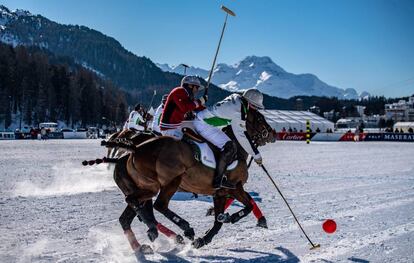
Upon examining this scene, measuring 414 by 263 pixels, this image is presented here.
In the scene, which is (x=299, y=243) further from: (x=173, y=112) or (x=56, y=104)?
(x=56, y=104)

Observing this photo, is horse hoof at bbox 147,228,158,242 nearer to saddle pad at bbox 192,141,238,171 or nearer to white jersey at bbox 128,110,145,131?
saddle pad at bbox 192,141,238,171

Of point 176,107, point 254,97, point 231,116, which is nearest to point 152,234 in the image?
point 176,107

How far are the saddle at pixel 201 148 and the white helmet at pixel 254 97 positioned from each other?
1116 mm

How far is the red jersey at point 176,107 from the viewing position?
6.51m

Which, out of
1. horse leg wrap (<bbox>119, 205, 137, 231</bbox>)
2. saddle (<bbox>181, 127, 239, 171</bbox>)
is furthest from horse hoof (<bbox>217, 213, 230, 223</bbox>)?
horse leg wrap (<bbox>119, 205, 137, 231</bbox>)

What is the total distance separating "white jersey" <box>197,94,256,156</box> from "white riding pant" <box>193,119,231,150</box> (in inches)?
3.2

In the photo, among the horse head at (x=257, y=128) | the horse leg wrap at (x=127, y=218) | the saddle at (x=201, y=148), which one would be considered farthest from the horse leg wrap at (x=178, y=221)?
the horse head at (x=257, y=128)

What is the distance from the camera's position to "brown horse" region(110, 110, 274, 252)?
611cm

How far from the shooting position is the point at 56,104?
355 ft

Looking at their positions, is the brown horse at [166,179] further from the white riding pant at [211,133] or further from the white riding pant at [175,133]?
the white riding pant at [211,133]

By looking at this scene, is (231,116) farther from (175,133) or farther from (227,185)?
(227,185)

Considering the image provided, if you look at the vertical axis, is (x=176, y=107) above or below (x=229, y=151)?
above

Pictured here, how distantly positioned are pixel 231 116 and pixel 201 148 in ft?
2.66

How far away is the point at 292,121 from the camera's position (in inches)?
4075
